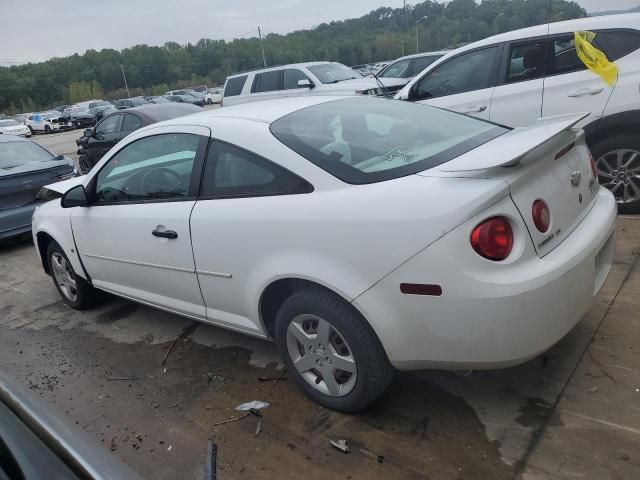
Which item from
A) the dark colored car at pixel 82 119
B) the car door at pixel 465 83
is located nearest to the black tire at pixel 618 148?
the car door at pixel 465 83

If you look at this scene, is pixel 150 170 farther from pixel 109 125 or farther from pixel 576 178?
pixel 109 125

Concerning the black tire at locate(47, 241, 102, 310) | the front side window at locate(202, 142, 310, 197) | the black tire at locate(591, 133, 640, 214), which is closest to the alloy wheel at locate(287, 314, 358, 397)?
the front side window at locate(202, 142, 310, 197)

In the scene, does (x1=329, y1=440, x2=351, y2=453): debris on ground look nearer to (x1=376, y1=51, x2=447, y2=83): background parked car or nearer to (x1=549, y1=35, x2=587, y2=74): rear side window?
(x1=549, y1=35, x2=587, y2=74): rear side window

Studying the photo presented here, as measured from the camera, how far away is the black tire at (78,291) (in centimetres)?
450

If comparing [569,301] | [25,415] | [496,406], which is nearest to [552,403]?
[496,406]

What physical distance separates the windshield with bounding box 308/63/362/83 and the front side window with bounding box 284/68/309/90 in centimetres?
30

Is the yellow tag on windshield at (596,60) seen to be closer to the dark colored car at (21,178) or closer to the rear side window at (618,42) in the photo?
the rear side window at (618,42)

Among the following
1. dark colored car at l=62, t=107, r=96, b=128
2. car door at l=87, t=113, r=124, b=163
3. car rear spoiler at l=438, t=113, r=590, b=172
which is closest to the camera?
car rear spoiler at l=438, t=113, r=590, b=172

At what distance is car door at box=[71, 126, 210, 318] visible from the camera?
3.21 m

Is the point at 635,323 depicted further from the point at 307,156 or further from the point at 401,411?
the point at 307,156

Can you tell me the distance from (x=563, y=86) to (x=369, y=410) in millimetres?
3889

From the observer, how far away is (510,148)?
8.14 feet

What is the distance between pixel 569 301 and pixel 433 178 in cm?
79

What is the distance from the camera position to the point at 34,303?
16.6 feet
